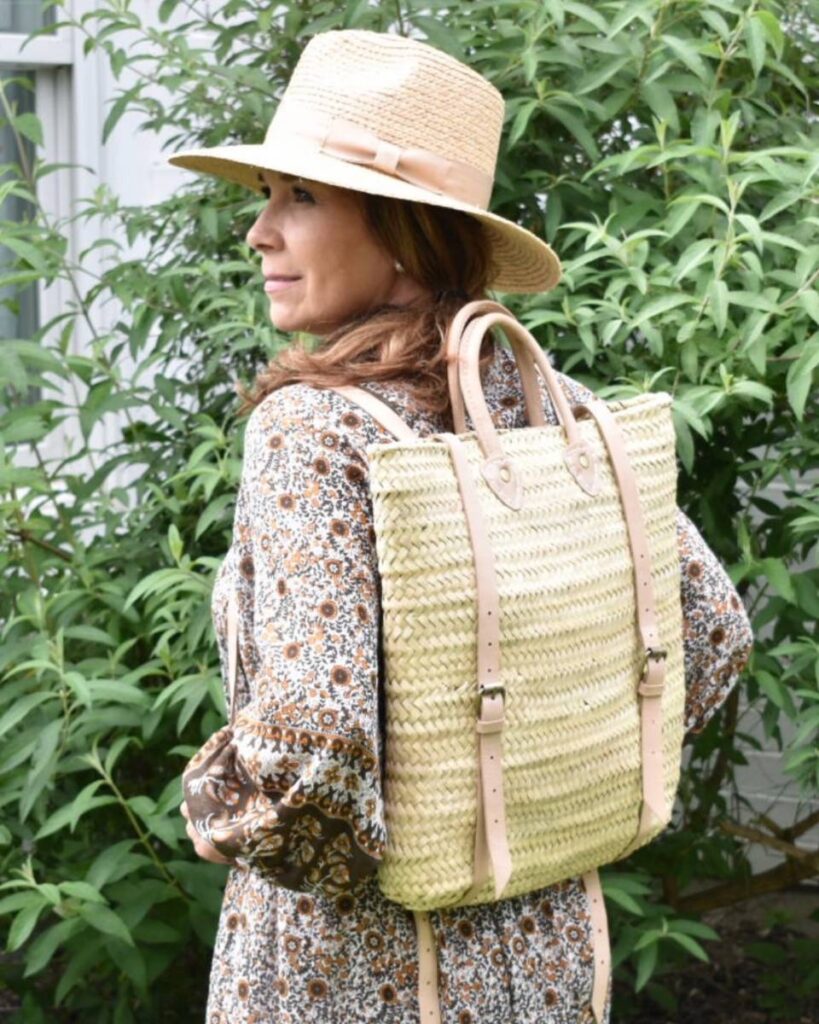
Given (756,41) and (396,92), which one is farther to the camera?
(756,41)

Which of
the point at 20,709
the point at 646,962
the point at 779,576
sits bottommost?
the point at 646,962

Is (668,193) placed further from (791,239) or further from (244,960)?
(244,960)

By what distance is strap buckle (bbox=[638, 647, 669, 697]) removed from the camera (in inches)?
86.7

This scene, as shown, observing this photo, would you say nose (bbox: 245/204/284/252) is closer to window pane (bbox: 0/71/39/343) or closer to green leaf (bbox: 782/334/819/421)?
green leaf (bbox: 782/334/819/421)

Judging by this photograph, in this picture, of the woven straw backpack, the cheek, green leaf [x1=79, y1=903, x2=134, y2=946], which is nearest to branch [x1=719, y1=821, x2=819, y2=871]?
green leaf [x1=79, y1=903, x2=134, y2=946]

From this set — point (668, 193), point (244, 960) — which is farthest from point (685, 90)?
point (244, 960)

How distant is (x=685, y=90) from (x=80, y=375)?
1.25m

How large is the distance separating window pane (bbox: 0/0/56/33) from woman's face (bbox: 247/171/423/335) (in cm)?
310

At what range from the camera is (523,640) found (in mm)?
2000

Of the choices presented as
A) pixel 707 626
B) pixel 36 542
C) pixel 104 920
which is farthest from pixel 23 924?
pixel 707 626

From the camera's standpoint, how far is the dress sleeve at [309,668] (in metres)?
1.89

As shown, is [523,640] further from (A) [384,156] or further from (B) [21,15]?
(B) [21,15]

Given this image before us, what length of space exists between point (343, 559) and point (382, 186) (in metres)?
0.44

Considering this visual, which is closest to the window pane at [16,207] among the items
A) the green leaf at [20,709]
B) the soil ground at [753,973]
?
the green leaf at [20,709]
